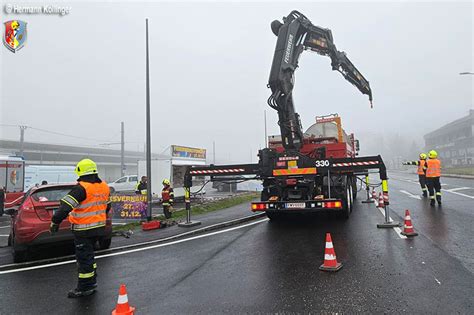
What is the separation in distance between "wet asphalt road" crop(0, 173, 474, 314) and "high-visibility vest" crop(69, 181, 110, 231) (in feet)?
3.01

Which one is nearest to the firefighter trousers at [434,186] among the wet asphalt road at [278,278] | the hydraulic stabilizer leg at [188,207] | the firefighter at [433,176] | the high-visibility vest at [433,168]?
the firefighter at [433,176]

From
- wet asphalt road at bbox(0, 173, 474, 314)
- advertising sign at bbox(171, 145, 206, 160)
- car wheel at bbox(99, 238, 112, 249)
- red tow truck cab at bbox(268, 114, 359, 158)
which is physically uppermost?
advertising sign at bbox(171, 145, 206, 160)

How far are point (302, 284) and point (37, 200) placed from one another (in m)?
5.07

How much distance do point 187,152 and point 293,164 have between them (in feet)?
60.9

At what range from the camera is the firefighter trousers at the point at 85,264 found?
4.58 metres

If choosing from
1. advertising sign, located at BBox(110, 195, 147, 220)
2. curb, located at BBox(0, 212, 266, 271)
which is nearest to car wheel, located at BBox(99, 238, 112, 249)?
curb, located at BBox(0, 212, 266, 271)

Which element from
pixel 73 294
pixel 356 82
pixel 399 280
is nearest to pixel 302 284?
pixel 399 280

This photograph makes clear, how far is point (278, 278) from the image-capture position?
4.82 metres

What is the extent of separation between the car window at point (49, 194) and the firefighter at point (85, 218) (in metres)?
2.20

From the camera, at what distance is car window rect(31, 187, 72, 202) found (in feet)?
21.4

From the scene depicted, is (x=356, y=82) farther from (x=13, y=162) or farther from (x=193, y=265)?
(x=13, y=162)

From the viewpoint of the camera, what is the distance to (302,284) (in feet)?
14.8

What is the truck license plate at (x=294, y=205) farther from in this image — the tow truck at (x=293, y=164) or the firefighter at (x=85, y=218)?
the firefighter at (x=85, y=218)

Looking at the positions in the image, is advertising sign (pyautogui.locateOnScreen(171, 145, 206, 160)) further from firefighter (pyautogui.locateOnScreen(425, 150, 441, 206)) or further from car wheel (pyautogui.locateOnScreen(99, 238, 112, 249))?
car wheel (pyautogui.locateOnScreen(99, 238, 112, 249))
